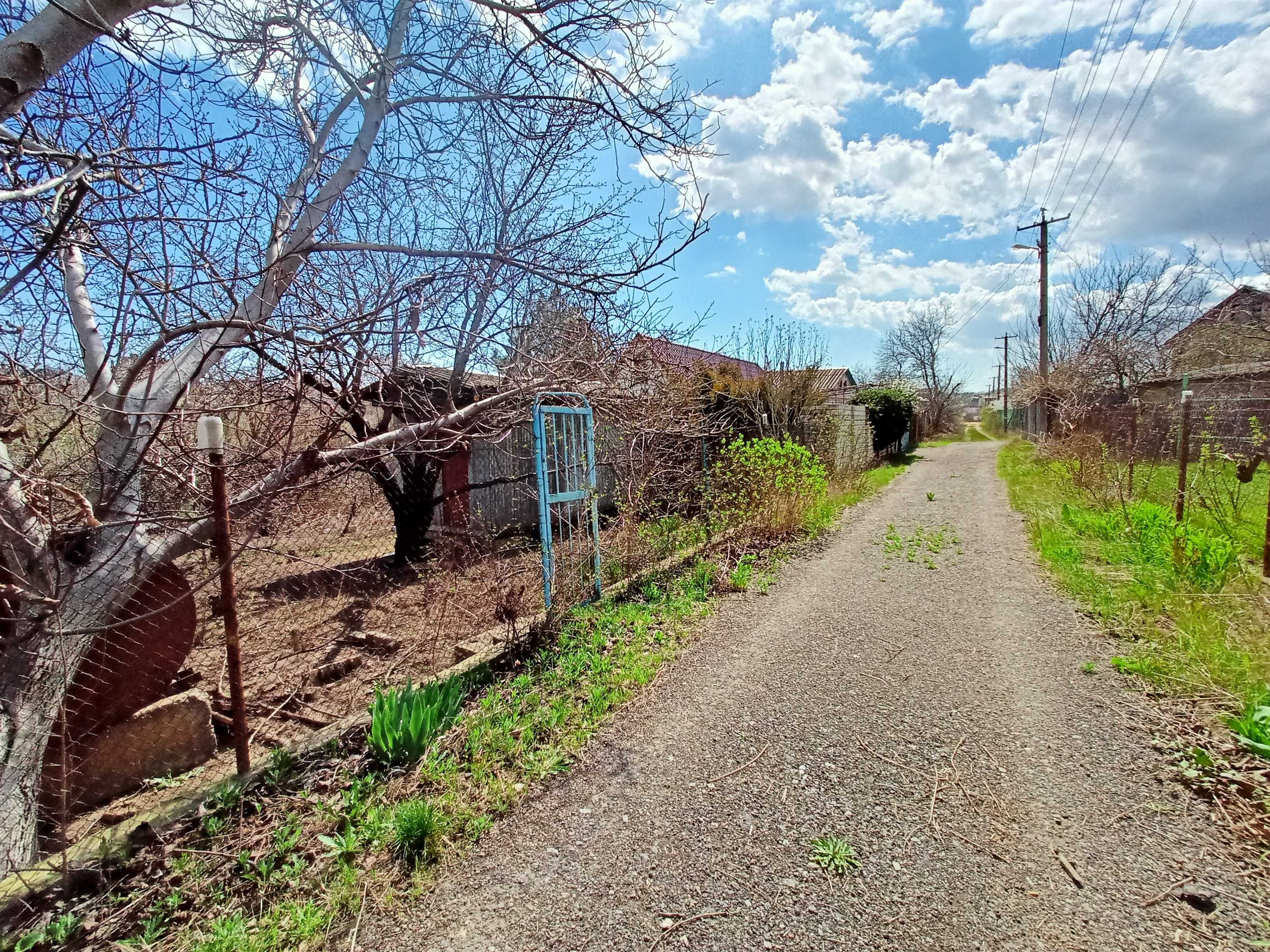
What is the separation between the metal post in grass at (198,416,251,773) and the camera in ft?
8.38

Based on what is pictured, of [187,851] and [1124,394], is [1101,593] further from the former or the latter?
[1124,394]

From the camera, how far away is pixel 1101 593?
462 centimetres

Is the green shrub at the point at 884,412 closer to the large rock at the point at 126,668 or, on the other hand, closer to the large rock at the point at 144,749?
the large rock at the point at 126,668

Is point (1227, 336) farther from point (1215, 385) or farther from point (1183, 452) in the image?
point (1183, 452)

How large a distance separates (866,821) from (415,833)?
74.5 inches

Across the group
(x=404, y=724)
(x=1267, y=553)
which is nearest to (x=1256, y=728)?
(x=1267, y=553)

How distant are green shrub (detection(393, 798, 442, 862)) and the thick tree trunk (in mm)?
4536

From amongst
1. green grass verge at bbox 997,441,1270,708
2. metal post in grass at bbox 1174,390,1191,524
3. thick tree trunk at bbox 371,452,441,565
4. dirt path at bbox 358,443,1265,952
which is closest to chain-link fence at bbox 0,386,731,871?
thick tree trunk at bbox 371,452,441,565

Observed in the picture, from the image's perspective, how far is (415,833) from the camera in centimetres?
222

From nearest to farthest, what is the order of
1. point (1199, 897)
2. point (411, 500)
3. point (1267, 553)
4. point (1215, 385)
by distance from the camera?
point (1199, 897), point (1267, 553), point (411, 500), point (1215, 385)

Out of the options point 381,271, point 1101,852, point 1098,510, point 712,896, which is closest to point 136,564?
point 381,271

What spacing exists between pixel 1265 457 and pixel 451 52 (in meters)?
7.75

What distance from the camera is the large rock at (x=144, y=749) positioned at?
8.93 feet

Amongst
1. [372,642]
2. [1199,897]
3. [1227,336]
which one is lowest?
[1199,897]
